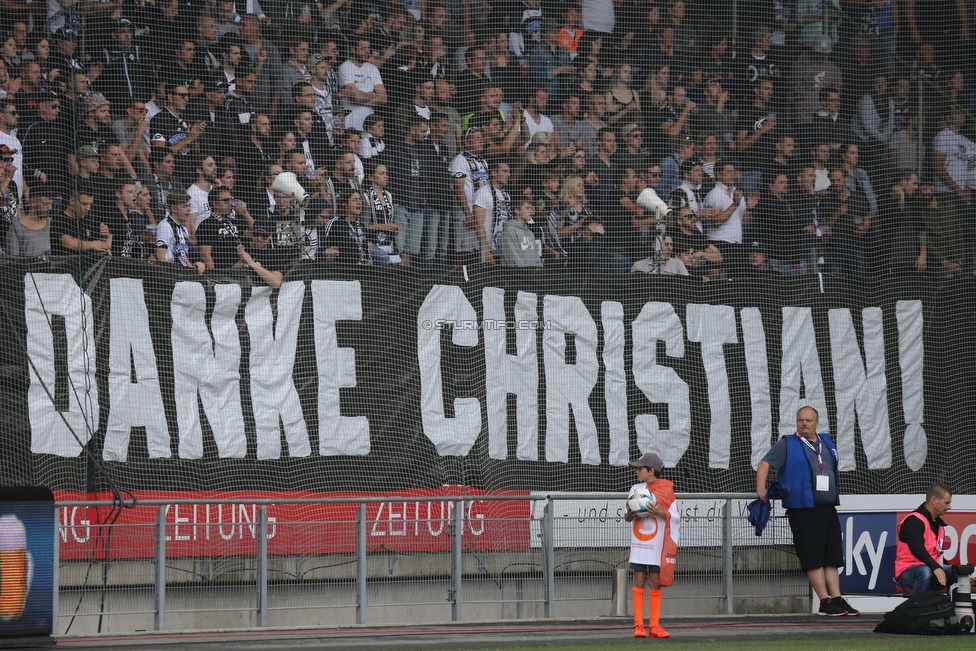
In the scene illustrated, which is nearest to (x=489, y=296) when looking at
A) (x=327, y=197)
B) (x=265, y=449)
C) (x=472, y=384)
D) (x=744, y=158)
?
(x=472, y=384)

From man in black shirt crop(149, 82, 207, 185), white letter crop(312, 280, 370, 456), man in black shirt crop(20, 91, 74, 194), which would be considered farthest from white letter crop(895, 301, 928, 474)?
man in black shirt crop(20, 91, 74, 194)

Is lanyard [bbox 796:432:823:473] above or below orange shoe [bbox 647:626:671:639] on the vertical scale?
above

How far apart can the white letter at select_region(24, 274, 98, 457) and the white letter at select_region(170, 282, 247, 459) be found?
2.66 feet

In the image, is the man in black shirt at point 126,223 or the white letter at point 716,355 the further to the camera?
the white letter at point 716,355

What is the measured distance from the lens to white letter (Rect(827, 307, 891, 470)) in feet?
45.4

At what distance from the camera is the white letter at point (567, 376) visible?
42.8ft

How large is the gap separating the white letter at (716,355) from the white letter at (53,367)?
6125mm

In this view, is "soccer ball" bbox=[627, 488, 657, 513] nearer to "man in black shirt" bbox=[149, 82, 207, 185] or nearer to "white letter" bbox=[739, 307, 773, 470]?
"white letter" bbox=[739, 307, 773, 470]

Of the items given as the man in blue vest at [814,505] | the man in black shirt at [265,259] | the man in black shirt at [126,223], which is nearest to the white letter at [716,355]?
the man in blue vest at [814,505]

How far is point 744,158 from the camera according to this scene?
14594mm

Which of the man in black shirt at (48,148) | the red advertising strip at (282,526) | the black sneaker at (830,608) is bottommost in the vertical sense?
the black sneaker at (830,608)

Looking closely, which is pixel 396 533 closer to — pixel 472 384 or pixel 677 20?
pixel 472 384

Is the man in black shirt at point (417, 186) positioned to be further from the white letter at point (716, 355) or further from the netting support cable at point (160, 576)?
the netting support cable at point (160, 576)

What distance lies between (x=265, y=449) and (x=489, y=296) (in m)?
2.73
